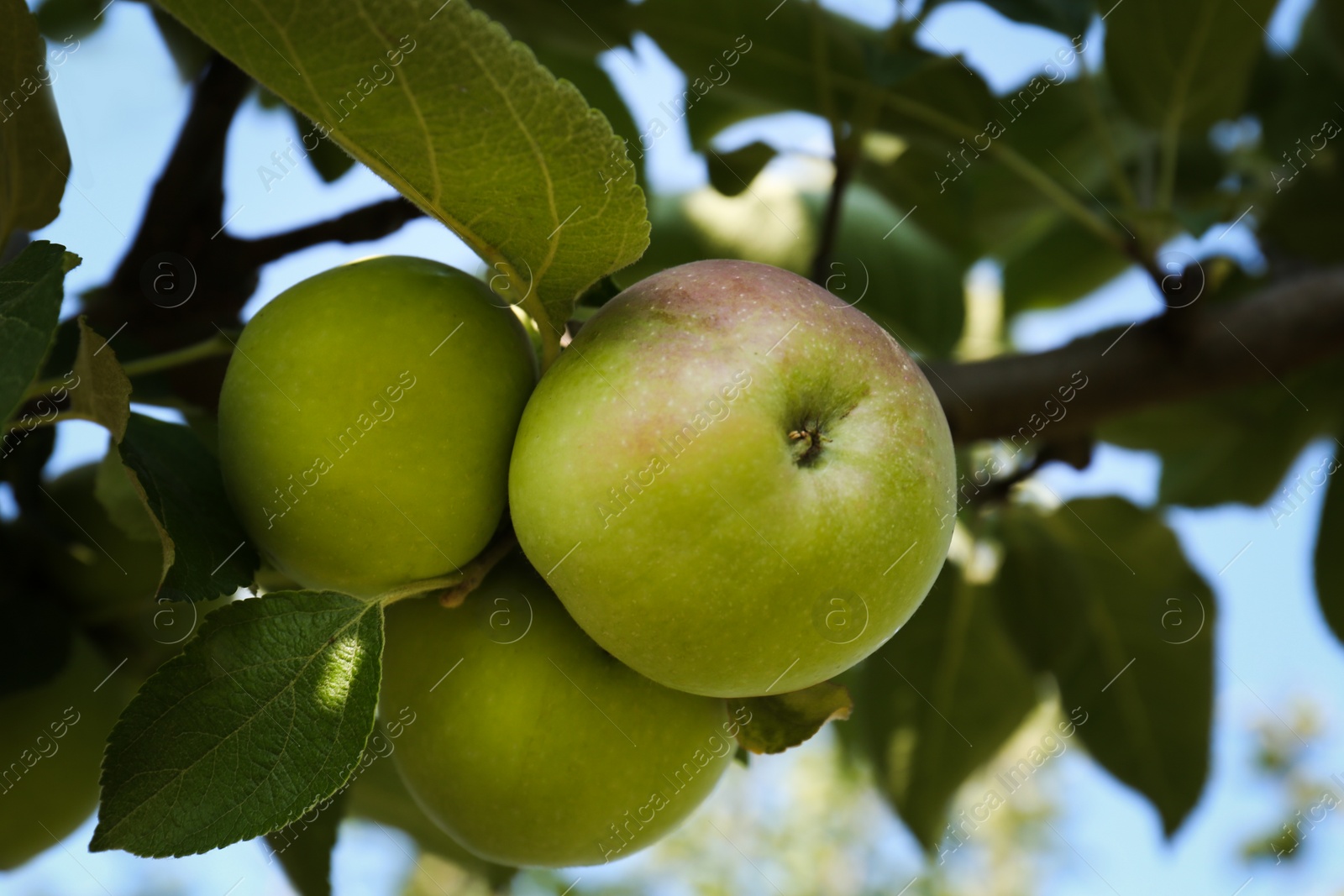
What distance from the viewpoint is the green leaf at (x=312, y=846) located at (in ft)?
2.47

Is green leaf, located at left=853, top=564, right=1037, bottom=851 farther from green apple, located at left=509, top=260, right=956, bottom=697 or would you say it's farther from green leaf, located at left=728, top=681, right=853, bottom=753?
green apple, located at left=509, top=260, right=956, bottom=697

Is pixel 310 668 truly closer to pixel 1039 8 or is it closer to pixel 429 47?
pixel 429 47

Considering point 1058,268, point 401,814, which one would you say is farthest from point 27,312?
point 1058,268

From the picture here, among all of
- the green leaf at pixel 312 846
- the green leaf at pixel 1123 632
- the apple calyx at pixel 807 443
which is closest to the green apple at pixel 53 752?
the green leaf at pixel 312 846

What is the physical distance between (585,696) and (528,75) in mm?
315

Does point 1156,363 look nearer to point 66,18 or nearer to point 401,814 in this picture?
point 401,814

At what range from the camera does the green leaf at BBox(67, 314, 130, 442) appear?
0.49 meters

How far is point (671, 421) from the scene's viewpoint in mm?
454

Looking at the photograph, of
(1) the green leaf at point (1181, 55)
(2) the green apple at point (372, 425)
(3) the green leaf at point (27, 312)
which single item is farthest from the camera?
(1) the green leaf at point (1181, 55)

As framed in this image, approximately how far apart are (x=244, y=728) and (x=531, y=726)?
143 millimetres

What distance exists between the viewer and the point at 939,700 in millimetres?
1290

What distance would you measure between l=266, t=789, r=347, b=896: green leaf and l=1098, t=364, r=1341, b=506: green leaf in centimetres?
102

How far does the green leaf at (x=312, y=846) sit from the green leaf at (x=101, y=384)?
1.10 ft

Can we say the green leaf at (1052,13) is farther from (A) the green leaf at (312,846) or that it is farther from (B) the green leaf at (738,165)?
(A) the green leaf at (312,846)
